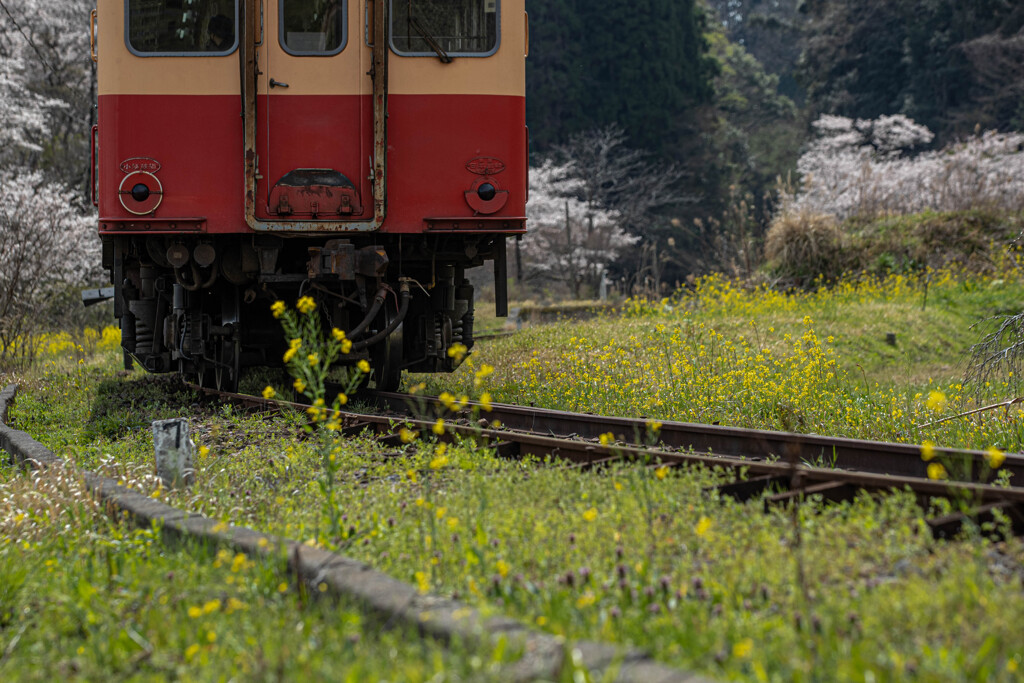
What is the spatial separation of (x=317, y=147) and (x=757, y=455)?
3905 mm

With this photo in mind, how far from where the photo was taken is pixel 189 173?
7285 millimetres

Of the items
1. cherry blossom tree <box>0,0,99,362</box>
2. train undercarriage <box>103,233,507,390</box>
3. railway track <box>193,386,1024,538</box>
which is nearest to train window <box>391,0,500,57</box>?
train undercarriage <box>103,233,507,390</box>

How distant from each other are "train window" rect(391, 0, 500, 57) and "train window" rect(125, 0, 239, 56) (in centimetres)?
125

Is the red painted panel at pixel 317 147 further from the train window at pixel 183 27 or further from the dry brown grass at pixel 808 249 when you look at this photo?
the dry brown grass at pixel 808 249

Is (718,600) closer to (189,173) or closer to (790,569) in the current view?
(790,569)

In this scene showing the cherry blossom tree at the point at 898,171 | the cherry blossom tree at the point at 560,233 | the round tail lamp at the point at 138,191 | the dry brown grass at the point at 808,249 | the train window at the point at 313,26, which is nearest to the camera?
the round tail lamp at the point at 138,191

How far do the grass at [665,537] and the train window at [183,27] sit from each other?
2.74m

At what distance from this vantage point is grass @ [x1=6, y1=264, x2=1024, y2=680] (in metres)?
2.48

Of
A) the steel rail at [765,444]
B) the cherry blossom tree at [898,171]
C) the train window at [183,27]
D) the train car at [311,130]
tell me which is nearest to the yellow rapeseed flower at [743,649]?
the steel rail at [765,444]

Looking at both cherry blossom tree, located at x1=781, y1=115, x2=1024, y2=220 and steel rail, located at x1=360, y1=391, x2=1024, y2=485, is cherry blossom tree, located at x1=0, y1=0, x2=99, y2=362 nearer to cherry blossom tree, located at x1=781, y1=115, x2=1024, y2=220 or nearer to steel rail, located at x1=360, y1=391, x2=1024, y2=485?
steel rail, located at x1=360, y1=391, x2=1024, y2=485

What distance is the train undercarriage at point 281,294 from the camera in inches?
299

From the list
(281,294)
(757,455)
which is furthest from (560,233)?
(757,455)

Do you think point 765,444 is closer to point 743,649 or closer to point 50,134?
point 743,649

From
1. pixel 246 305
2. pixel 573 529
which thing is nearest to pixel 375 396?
pixel 246 305
